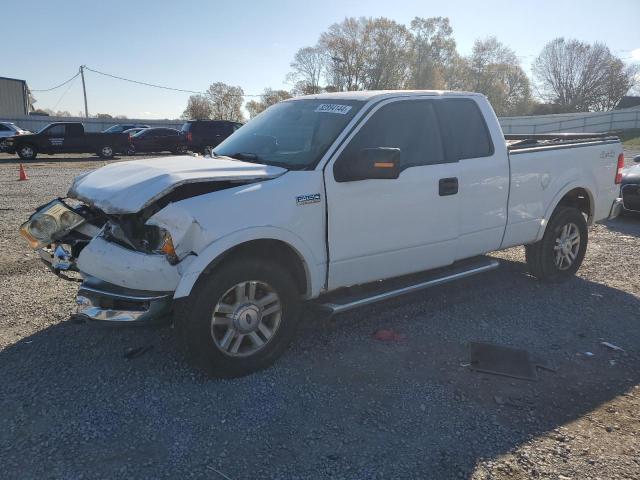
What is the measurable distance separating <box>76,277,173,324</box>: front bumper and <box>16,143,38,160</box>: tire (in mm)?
23658

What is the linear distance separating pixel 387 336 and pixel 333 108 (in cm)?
198

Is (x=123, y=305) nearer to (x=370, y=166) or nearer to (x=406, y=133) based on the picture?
(x=370, y=166)

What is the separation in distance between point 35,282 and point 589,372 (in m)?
5.32

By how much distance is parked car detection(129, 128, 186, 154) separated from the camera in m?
25.9

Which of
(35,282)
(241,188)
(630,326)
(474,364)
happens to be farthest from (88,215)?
(630,326)

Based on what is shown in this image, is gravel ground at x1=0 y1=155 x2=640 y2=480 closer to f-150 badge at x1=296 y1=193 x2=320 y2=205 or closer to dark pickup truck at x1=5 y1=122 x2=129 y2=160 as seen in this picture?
f-150 badge at x1=296 y1=193 x2=320 y2=205

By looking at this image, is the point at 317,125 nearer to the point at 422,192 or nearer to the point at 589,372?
the point at 422,192

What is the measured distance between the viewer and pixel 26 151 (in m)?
23.5

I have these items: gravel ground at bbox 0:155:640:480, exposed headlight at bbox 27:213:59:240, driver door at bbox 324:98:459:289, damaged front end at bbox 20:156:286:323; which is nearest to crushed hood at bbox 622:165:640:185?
gravel ground at bbox 0:155:640:480

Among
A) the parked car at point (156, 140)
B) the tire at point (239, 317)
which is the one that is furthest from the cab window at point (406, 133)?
the parked car at point (156, 140)

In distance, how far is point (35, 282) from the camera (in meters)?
5.48

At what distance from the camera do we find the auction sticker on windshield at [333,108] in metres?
4.23

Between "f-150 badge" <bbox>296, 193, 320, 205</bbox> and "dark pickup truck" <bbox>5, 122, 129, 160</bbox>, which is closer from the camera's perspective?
"f-150 badge" <bbox>296, 193, 320, 205</bbox>

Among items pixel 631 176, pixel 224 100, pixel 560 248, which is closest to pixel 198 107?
pixel 224 100
